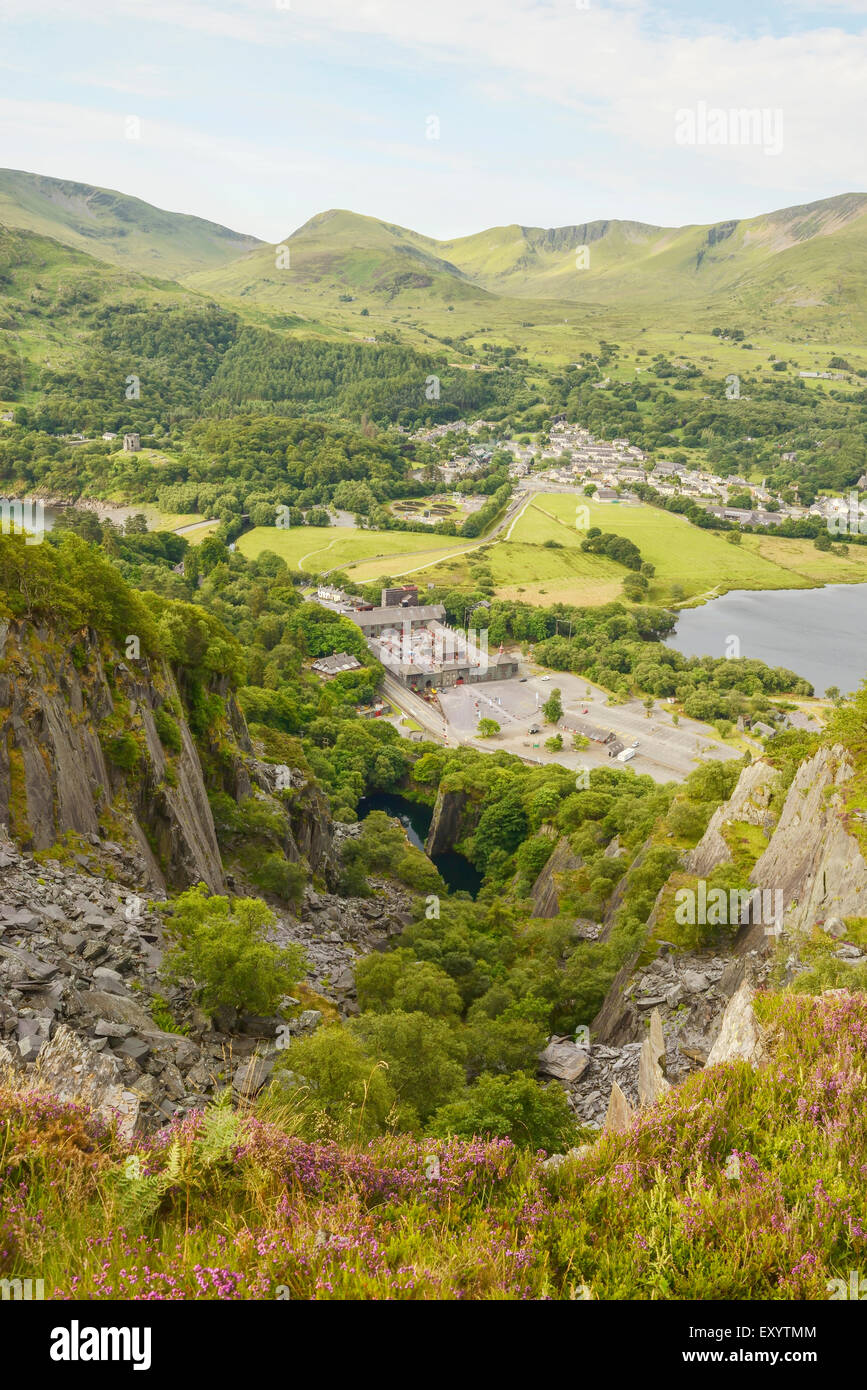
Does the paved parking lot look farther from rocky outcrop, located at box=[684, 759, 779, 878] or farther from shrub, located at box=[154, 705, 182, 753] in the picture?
shrub, located at box=[154, 705, 182, 753]

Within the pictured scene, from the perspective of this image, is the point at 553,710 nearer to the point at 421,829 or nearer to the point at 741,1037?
the point at 421,829

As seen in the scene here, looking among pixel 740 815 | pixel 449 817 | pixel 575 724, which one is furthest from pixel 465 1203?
pixel 575 724

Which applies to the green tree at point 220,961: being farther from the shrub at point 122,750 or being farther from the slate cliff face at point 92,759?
the shrub at point 122,750

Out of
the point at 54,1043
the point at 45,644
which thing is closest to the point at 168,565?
the point at 45,644

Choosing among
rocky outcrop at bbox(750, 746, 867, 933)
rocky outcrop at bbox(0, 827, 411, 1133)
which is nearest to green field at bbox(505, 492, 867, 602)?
rocky outcrop at bbox(750, 746, 867, 933)

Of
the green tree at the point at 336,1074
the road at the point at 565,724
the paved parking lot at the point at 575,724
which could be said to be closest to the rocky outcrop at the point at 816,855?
the green tree at the point at 336,1074

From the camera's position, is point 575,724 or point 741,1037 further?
point 575,724
